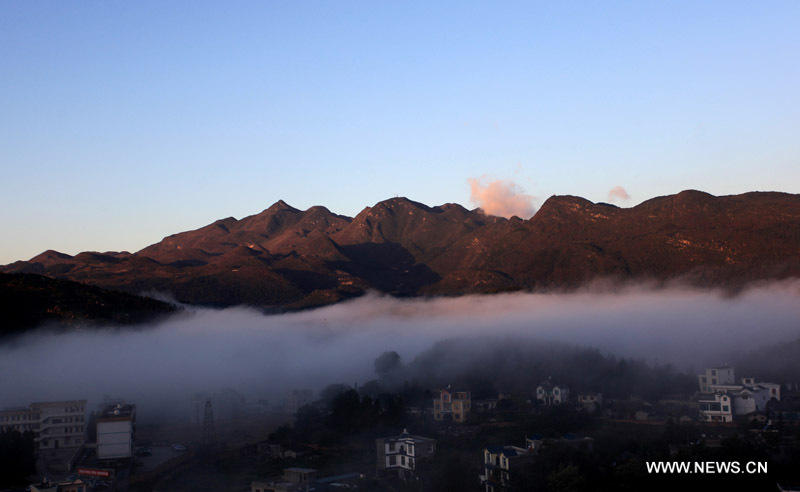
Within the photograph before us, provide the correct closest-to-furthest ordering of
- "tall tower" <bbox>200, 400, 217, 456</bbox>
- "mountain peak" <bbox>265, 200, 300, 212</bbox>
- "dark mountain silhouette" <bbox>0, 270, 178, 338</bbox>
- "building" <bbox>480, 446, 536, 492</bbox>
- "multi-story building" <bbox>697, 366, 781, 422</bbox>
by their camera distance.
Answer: "building" <bbox>480, 446, 536, 492</bbox> → "multi-story building" <bbox>697, 366, 781, 422</bbox> → "tall tower" <bbox>200, 400, 217, 456</bbox> → "dark mountain silhouette" <bbox>0, 270, 178, 338</bbox> → "mountain peak" <bbox>265, 200, 300, 212</bbox>

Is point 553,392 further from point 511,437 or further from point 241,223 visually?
point 241,223

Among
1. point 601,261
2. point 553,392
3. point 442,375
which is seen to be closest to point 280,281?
point 601,261

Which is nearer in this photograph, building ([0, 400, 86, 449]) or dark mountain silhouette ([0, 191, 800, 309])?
building ([0, 400, 86, 449])

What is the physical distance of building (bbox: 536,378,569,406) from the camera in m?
37.5

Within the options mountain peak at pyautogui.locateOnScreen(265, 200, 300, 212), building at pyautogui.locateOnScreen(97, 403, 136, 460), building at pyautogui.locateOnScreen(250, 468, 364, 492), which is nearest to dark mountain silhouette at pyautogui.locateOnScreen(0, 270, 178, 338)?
building at pyautogui.locateOnScreen(97, 403, 136, 460)

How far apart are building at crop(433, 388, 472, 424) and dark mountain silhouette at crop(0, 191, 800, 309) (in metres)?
34.0

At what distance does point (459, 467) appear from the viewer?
26.5 m

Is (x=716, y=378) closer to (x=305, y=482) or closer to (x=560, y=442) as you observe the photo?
A: (x=560, y=442)

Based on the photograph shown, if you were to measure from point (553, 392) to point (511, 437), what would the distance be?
29.0 ft

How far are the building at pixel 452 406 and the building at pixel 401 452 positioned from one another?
249 inches

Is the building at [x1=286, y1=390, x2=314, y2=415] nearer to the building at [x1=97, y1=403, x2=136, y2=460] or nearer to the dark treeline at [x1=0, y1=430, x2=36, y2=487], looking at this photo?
the building at [x1=97, y1=403, x2=136, y2=460]

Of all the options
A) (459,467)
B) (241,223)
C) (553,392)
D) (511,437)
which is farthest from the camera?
(241,223)

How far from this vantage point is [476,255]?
11281cm

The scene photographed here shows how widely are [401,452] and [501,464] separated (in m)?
4.47
